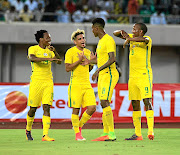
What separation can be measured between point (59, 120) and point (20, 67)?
1046 centimetres

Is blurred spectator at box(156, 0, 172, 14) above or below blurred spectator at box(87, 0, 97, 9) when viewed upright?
below

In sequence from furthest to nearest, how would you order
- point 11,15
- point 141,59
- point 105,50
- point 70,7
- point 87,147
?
point 70,7 < point 11,15 < point 141,59 < point 105,50 < point 87,147

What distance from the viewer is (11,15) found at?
23828mm

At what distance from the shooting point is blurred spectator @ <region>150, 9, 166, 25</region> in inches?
965

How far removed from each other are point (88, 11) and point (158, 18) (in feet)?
11.3

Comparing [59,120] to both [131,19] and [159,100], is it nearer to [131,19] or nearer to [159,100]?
[159,100]

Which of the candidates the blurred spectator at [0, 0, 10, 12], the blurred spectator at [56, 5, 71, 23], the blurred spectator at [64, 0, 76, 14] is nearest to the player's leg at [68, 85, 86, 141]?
the blurred spectator at [56, 5, 71, 23]

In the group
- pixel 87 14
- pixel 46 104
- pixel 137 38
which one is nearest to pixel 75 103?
pixel 46 104

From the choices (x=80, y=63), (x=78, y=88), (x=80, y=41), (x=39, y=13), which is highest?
(x=80, y=41)

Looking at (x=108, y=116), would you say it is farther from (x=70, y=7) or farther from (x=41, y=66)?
(x=70, y=7)

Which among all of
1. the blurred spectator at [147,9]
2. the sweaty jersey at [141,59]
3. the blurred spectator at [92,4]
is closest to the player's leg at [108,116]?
the sweaty jersey at [141,59]

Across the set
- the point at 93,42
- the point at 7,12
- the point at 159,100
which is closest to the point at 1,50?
the point at 7,12

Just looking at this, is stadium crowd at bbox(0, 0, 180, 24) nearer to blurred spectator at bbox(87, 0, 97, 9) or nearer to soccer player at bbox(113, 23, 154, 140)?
blurred spectator at bbox(87, 0, 97, 9)

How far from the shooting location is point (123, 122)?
54.3 ft
